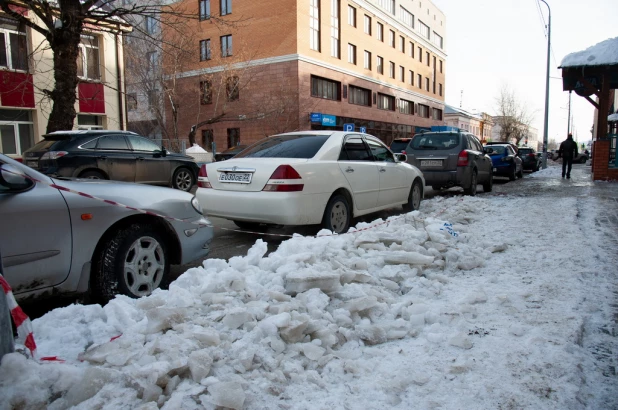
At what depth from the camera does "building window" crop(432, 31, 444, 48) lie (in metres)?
58.1

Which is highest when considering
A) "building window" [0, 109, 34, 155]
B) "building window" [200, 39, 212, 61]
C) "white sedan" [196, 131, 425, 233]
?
"building window" [200, 39, 212, 61]

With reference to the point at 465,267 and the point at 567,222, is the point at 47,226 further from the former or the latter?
the point at 567,222

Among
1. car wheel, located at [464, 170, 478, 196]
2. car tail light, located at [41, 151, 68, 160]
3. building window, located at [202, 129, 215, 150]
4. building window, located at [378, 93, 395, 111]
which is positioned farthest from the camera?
building window, located at [378, 93, 395, 111]

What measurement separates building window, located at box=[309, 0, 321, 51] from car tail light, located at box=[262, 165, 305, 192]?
2938 centimetres

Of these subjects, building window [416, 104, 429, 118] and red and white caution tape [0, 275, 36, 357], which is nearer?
red and white caution tape [0, 275, 36, 357]

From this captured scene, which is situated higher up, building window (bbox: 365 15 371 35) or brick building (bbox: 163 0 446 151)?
building window (bbox: 365 15 371 35)

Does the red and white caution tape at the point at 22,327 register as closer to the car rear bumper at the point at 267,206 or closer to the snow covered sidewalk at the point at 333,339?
the snow covered sidewalk at the point at 333,339

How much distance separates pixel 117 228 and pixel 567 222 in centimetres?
682

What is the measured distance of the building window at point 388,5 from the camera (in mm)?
43194

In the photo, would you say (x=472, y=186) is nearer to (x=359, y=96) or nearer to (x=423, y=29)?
(x=359, y=96)

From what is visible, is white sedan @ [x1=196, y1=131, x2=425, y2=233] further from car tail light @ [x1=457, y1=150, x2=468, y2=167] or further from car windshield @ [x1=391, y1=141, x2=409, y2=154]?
car windshield @ [x1=391, y1=141, x2=409, y2=154]

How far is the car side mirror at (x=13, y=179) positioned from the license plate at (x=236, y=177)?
9.55 ft

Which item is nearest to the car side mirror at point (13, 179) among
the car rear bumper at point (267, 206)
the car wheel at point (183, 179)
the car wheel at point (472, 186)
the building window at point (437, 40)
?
the car rear bumper at point (267, 206)

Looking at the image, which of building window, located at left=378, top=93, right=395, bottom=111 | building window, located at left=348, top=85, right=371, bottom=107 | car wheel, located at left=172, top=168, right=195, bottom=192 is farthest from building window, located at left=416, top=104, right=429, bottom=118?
car wheel, located at left=172, top=168, right=195, bottom=192
